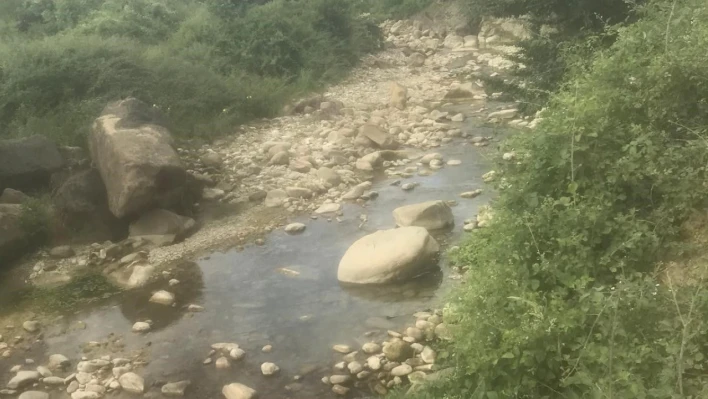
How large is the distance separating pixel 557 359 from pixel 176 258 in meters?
4.70

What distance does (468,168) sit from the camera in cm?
866

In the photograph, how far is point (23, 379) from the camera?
5098mm

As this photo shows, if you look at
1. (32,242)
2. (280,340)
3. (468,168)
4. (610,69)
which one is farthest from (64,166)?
(610,69)

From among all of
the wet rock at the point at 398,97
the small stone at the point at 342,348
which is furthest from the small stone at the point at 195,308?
the wet rock at the point at 398,97

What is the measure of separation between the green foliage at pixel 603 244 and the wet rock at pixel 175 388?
1.95m

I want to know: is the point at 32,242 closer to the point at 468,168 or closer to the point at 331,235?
the point at 331,235

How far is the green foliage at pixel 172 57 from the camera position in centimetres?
1038

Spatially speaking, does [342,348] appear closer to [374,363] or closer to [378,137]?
[374,363]

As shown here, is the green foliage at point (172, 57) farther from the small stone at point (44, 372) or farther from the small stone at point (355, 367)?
the small stone at point (355, 367)

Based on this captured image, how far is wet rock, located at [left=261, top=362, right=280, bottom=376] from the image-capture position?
16.2 feet

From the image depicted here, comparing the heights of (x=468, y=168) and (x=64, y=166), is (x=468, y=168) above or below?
below

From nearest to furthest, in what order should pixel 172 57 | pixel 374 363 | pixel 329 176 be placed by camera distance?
1. pixel 374 363
2. pixel 329 176
3. pixel 172 57

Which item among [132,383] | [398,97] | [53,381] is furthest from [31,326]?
A: [398,97]

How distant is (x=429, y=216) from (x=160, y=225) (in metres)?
3.11
